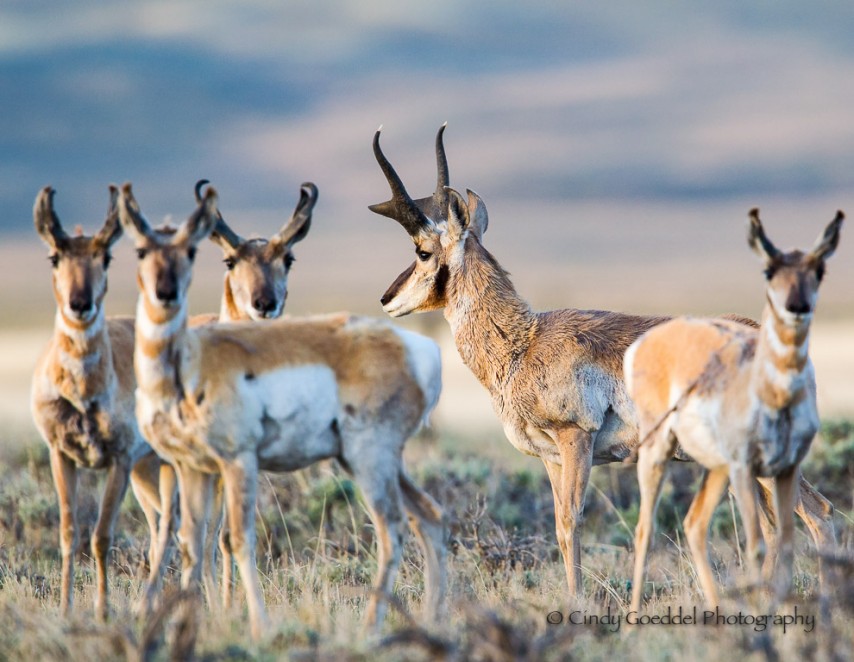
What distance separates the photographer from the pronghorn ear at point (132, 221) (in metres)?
5.88

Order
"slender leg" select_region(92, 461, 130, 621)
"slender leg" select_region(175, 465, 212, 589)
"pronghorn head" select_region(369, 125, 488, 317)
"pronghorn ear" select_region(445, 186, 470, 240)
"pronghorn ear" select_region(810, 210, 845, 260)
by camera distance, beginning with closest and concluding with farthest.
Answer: "pronghorn ear" select_region(810, 210, 845, 260), "slender leg" select_region(175, 465, 212, 589), "slender leg" select_region(92, 461, 130, 621), "pronghorn ear" select_region(445, 186, 470, 240), "pronghorn head" select_region(369, 125, 488, 317)

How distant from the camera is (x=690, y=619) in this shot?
634cm

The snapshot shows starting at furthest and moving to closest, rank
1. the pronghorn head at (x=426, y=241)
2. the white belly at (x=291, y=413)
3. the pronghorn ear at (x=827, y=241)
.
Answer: the pronghorn head at (x=426, y=241)
the white belly at (x=291, y=413)
the pronghorn ear at (x=827, y=241)

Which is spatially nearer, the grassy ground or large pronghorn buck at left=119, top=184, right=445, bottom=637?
the grassy ground

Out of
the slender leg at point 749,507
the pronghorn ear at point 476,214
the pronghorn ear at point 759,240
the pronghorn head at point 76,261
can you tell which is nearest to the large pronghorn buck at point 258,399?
the pronghorn head at point 76,261

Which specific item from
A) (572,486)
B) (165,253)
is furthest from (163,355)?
(572,486)

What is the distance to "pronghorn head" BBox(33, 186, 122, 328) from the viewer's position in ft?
21.4

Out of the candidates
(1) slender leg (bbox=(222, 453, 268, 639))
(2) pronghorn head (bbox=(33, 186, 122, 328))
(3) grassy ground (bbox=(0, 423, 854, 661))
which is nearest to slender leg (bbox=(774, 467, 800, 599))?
(3) grassy ground (bbox=(0, 423, 854, 661))

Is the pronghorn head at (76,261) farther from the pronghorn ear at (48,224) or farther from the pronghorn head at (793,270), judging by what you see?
the pronghorn head at (793,270)

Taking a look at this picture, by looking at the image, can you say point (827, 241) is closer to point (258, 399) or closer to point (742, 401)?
point (742, 401)

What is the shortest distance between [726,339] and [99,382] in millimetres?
3782

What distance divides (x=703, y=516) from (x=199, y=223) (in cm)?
333

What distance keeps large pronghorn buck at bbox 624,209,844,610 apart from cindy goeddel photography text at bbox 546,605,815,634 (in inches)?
5.2

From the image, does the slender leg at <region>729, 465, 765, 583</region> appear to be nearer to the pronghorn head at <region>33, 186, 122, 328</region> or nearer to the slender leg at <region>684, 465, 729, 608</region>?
the slender leg at <region>684, 465, 729, 608</region>
